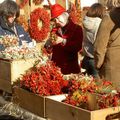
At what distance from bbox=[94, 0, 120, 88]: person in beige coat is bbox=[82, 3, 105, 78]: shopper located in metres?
1.52

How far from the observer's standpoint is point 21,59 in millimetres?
3625

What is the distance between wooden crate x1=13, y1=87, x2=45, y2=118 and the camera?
117 inches

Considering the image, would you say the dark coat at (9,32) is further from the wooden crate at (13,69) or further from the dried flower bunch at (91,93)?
the dried flower bunch at (91,93)

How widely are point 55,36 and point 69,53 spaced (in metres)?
0.45

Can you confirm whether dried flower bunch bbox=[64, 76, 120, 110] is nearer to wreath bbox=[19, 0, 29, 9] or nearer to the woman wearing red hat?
→ the woman wearing red hat

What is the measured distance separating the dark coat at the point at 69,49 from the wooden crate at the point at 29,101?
100cm

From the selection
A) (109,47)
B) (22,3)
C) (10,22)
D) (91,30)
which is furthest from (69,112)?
(22,3)

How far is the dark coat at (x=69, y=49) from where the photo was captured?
421 centimetres

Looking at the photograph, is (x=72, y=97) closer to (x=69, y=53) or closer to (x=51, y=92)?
(x=51, y=92)

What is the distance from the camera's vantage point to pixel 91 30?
5.29 meters

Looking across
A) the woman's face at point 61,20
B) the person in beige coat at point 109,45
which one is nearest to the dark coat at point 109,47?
the person in beige coat at point 109,45

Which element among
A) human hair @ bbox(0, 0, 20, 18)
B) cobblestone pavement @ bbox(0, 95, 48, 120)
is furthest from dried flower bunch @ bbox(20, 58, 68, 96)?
human hair @ bbox(0, 0, 20, 18)

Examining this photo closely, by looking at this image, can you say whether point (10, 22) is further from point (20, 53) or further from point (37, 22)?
point (37, 22)

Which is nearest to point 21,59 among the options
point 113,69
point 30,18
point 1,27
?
point 113,69
